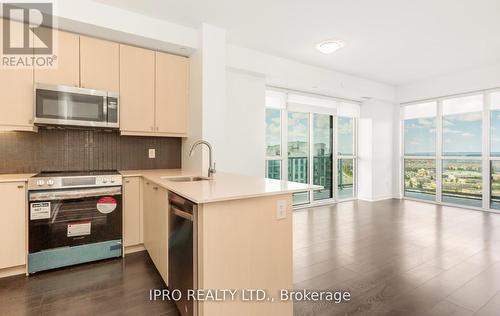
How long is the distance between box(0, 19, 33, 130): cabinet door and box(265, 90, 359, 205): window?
11.5 ft

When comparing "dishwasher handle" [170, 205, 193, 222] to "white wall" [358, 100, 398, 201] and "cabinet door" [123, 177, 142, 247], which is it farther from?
"white wall" [358, 100, 398, 201]

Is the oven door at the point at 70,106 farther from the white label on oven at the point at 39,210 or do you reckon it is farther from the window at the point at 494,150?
the window at the point at 494,150

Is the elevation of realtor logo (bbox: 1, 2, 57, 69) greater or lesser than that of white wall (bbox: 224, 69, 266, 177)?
greater

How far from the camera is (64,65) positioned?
2.84 metres

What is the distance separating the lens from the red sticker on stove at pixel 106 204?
279 centimetres

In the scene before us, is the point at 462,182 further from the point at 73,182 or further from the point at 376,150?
the point at 73,182

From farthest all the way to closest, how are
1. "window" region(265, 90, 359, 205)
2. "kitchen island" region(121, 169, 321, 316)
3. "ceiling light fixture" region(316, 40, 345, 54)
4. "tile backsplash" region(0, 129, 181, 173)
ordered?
1. "window" region(265, 90, 359, 205)
2. "ceiling light fixture" region(316, 40, 345, 54)
3. "tile backsplash" region(0, 129, 181, 173)
4. "kitchen island" region(121, 169, 321, 316)

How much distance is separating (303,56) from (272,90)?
87 cm

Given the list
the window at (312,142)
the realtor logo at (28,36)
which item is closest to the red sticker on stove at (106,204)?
the realtor logo at (28,36)

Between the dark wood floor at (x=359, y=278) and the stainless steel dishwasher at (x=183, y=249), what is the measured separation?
294mm

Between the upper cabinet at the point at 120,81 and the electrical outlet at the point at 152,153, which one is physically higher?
the upper cabinet at the point at 120,81

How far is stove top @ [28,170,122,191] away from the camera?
250 centimetres

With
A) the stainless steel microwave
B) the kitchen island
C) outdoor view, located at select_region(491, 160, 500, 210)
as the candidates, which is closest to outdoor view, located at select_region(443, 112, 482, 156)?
outdoor view, located at select_region(491, 160, 500, 210)

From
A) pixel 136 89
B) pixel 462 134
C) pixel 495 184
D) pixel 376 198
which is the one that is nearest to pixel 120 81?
pixel 136 89
